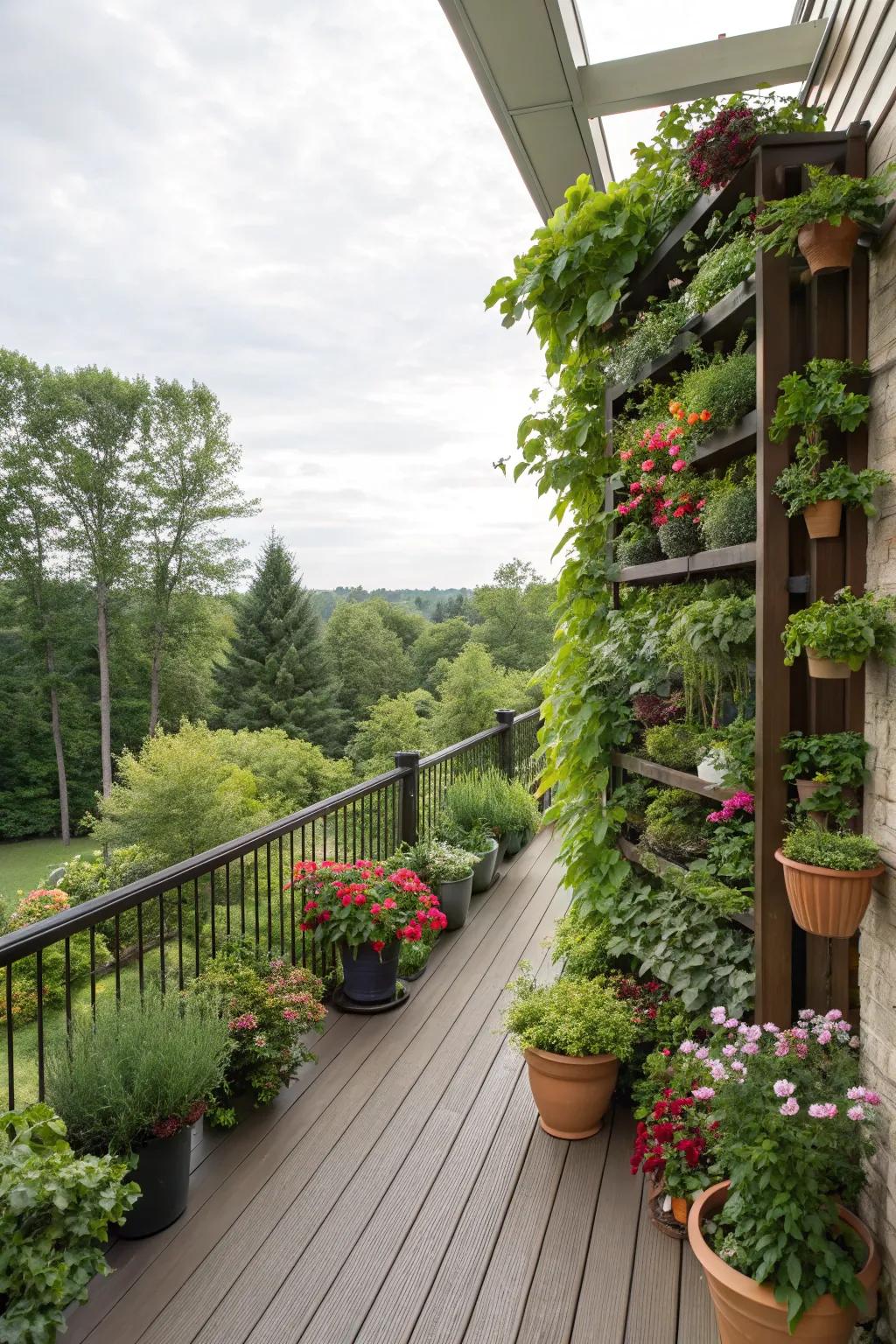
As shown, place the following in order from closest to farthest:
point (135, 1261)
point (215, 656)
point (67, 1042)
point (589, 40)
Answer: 1. point (135, 1261)
2. point (67, 1042)
3. point (589, 40)
4. point (215, 656)

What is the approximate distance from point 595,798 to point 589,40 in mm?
2530

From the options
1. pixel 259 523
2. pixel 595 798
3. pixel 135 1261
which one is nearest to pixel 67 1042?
pixel 135 1261

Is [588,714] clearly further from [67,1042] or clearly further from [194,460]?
[194,460]

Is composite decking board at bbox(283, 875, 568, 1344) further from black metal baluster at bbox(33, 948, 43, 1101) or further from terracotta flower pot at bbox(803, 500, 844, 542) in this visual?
terracotta flower pot at bbox(803, 500, 844, 542)

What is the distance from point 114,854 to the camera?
1281 centimetres

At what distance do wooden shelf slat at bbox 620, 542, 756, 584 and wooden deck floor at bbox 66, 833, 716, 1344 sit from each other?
5.82 ft

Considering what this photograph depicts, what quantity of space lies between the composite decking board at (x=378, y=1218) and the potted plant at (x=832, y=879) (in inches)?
51.6

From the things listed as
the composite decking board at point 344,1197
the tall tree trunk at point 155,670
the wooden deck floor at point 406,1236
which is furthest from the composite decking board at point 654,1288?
the tall tree trunk at point 155,670

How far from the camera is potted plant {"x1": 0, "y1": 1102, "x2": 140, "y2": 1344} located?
1.34 meters

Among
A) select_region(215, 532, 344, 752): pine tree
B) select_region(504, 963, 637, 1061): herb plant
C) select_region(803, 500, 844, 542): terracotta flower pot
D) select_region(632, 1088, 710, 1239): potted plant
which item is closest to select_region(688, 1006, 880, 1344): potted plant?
select_region(632, 1088, 710, 1239): potted plant

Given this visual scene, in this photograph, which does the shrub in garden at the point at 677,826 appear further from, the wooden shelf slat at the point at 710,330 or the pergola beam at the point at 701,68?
the pergola beam at the point at 701,68

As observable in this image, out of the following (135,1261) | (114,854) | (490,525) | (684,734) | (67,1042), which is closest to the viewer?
(135,1261)

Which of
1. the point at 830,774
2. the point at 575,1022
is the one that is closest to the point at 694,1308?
the point at 575,1022

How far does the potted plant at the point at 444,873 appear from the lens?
13.2 ft
